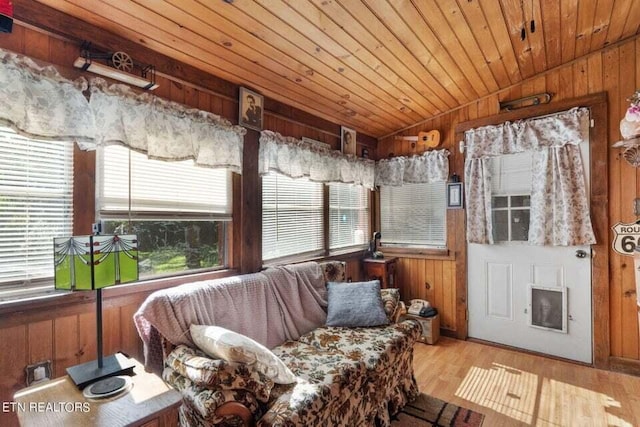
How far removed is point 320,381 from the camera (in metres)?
1.62

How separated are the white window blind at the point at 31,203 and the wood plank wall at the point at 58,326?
0.12 meters

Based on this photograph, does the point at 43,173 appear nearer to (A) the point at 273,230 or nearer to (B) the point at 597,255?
(A) the point at 273,230

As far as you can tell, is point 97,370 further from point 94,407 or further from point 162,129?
point 162,129

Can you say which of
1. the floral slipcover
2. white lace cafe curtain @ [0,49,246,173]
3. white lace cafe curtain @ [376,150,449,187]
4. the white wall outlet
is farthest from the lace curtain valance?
the white wall outlet

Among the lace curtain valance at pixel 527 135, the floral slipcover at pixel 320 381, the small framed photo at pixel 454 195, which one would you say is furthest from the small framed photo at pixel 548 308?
the floral slipcover at pixel 320 381

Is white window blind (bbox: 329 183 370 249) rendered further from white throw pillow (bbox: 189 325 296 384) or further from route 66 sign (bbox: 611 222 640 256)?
route 66 sign (bbox: 611 222 640 256)

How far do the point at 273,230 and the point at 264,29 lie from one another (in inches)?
62.0

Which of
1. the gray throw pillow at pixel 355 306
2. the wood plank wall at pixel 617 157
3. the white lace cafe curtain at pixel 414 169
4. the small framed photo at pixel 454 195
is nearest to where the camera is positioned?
the gray throw pillow at pixel 355 306

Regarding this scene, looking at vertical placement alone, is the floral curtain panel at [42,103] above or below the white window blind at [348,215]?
above

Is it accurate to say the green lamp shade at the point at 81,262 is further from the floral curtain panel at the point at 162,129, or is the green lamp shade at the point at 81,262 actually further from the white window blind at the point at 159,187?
the floral curtain panel at the point at 162,129

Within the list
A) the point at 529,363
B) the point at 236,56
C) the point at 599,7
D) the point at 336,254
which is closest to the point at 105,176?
the point at 236,56

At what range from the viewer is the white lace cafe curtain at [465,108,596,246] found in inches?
109

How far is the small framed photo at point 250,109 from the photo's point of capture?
242 cm

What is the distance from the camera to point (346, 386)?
5.50ft
